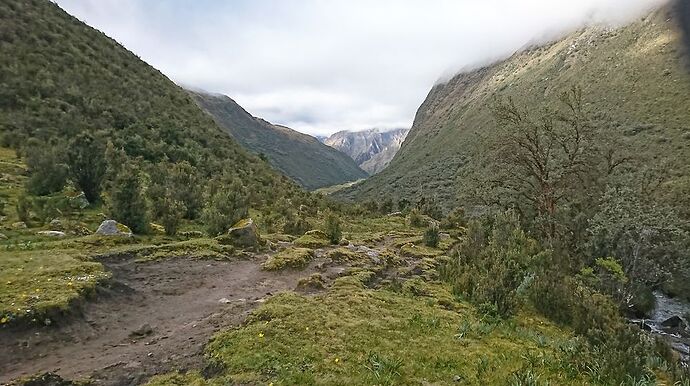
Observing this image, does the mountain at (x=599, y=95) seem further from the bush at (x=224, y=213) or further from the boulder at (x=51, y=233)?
the boulder at (x=51, y=233)

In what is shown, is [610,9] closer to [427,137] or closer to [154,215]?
[427,137]

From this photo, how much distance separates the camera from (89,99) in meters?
40.3

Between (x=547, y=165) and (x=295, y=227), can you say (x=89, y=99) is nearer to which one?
(x=295, y=227)

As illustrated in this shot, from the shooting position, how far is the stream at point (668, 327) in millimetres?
19102

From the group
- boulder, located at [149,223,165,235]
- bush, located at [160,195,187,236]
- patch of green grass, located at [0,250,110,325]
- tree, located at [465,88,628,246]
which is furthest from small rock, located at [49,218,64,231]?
tree, located at [465,88,628,246]

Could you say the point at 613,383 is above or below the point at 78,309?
below

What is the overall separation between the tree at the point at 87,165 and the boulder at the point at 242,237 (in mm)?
8331

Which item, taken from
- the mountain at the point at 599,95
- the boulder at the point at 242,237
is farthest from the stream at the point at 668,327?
the boulder at the point at 242,237

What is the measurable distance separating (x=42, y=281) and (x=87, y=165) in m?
12.7

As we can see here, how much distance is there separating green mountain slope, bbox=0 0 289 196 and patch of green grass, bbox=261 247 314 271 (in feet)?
73.1

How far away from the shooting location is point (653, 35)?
311 ft

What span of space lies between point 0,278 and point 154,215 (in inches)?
407

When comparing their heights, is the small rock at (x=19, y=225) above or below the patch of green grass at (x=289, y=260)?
above

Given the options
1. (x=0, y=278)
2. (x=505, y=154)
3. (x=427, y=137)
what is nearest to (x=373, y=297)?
(x=0, y=278)
